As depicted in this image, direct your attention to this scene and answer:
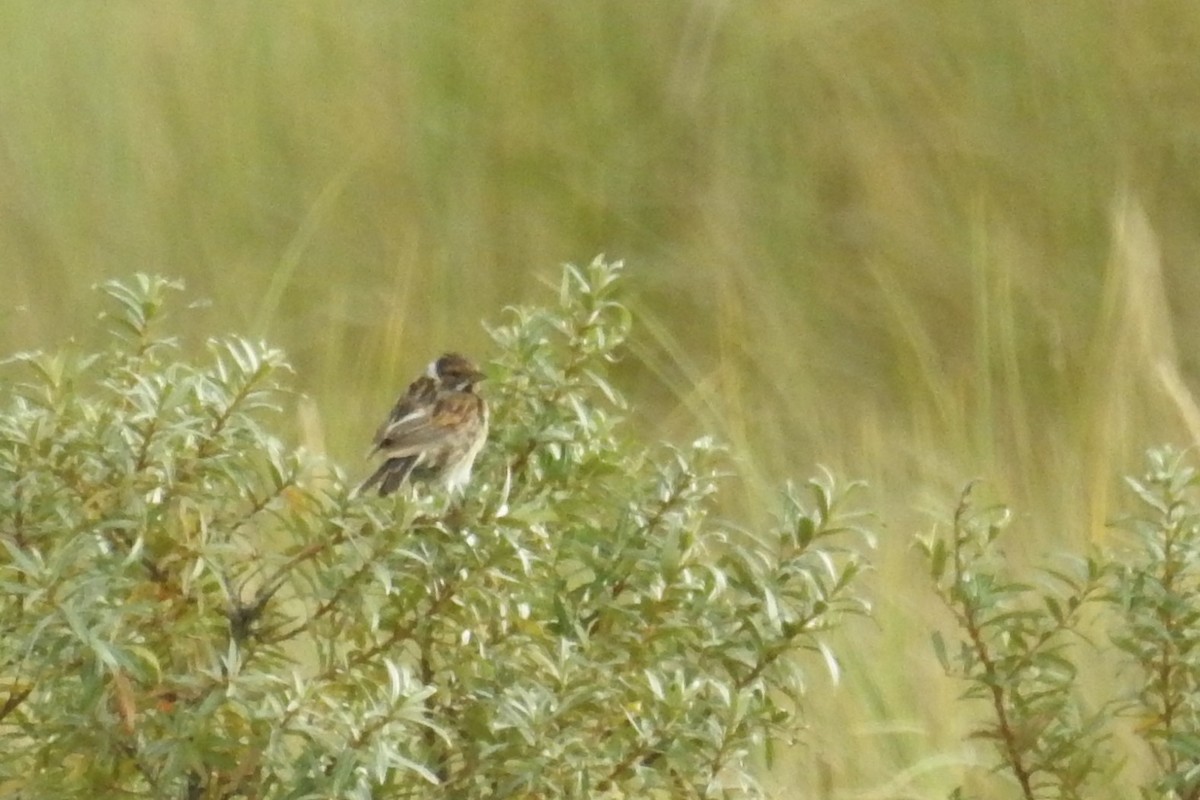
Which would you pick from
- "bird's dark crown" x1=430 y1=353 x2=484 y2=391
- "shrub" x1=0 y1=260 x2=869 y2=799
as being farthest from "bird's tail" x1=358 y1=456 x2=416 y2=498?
"shrub" x1=0 y1=260 x2=869 y2=799

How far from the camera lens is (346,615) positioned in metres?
2.08

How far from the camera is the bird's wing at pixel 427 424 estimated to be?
2.67m

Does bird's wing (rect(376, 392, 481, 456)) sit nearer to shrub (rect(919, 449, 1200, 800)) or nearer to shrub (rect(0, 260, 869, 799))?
shrub (rect(0, 260, 869, 799))

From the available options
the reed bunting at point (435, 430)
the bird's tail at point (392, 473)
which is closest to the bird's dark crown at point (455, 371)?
the reed bunting at point (435, 430)

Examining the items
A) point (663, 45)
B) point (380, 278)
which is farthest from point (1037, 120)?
point (380, 278)

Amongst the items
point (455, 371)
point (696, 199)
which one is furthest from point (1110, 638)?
point (696, 199)

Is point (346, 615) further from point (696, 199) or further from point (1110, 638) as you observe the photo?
point (696, 199)

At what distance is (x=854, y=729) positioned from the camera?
3070 mm

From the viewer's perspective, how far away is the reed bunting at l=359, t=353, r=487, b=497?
260 centimetres

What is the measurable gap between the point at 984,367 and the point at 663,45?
110 cm

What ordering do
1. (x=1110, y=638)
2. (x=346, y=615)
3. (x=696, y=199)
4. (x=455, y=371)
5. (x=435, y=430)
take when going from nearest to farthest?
(x=346, y=615), (x=1110, y=638), (x=435, y=430), (x=455, y=371), (x=696, y=199)

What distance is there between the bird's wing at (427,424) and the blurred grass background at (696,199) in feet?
2.99

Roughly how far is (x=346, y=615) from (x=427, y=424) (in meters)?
0.74

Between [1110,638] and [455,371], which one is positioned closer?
[1110,638]
